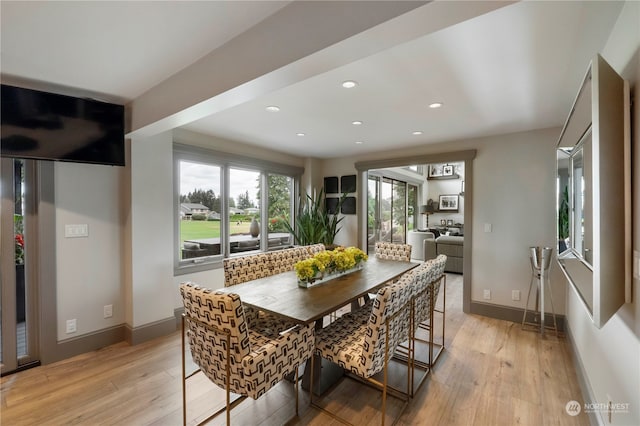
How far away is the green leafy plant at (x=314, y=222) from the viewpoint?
14.9ft

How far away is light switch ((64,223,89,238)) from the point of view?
255cm

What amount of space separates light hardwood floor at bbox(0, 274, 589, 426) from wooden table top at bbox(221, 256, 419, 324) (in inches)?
29.5

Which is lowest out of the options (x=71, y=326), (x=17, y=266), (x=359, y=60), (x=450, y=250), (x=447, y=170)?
(x=71, y=326)

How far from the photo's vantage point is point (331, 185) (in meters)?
5.11

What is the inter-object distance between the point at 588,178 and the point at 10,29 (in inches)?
131

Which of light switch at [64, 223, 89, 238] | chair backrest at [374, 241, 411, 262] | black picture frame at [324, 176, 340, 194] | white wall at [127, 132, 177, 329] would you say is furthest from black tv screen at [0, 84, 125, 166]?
black picture frame at [324, 176, 340, 194]

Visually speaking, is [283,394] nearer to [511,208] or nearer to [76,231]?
[76,231]

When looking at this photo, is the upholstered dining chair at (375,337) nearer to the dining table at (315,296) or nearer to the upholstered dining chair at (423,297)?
the upholstered dining chair at (423,297)

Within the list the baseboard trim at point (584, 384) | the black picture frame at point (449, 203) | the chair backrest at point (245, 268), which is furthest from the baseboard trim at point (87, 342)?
the black picture frame at point (449, 203)

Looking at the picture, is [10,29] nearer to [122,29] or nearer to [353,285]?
[122,29]

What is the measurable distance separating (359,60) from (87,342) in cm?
347

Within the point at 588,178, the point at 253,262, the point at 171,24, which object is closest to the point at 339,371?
the point at 253,262

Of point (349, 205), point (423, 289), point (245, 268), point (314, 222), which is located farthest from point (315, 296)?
point (349, 205)

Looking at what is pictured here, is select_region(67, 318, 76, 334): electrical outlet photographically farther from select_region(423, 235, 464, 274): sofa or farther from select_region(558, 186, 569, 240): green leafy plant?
select_region(423, 235, 464, 274): sofa
